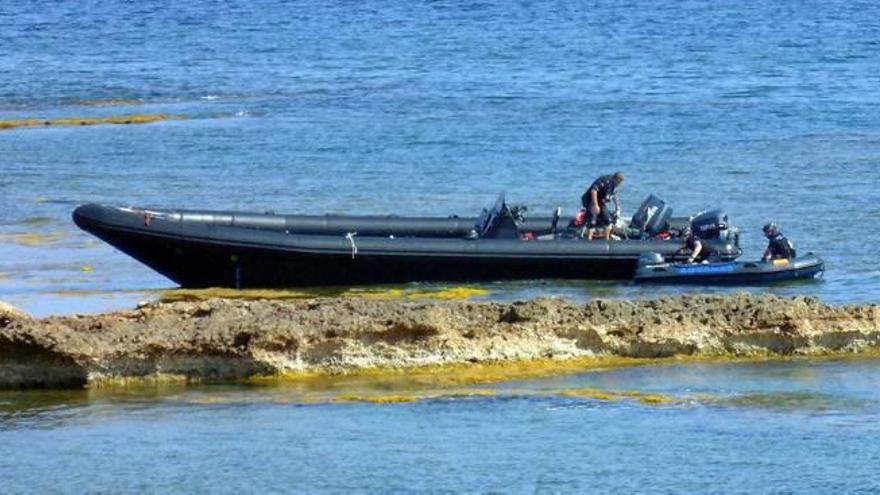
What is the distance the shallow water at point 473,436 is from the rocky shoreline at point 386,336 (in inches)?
7.4

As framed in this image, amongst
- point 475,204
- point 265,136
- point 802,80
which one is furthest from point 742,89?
point 475,204

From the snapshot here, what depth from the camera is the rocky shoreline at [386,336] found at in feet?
42.7

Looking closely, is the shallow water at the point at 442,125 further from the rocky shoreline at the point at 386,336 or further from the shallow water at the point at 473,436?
the shallow water at the point at 473,436

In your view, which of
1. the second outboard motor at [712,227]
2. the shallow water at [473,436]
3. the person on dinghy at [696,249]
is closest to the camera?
the shallow water at [473,436]

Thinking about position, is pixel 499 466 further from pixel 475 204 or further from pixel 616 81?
pixel 616 81

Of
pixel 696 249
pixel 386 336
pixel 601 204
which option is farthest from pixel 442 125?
pixel 386 336

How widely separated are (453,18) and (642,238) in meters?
42.4

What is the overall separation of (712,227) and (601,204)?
115 cm

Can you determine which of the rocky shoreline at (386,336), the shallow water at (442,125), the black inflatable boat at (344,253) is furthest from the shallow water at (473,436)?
the black inflatable boat at (344,253)

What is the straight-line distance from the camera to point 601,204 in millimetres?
20141

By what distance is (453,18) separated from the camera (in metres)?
61.8

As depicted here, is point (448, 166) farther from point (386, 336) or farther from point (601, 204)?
point (386, 336)

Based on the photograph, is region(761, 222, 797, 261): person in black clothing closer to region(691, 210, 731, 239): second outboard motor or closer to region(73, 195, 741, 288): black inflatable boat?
region(73, 195, 741, 288): black inflatable boat

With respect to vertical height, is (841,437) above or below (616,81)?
below
